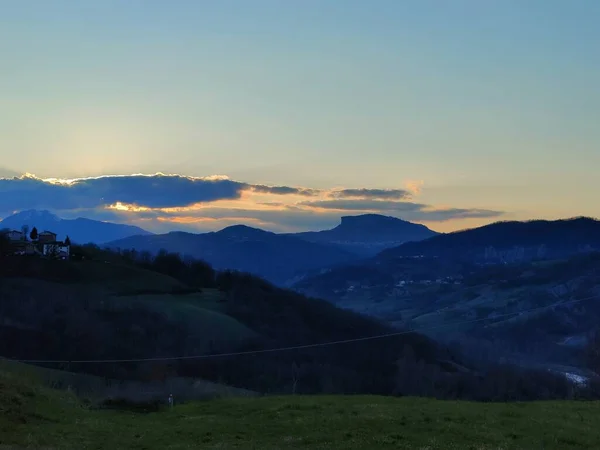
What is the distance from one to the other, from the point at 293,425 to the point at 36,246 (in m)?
172

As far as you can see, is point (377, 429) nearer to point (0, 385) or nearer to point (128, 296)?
point (0, 385)

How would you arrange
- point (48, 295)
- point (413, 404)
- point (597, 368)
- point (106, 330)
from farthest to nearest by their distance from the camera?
point (48, 295), point (106, 330), point (597, 368), point (413, 404)

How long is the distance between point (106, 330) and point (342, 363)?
5433 cm

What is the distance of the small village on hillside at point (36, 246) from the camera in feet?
571

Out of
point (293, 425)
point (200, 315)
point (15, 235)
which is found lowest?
point (200, 315)

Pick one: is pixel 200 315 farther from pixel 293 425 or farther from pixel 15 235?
pixel 293 425

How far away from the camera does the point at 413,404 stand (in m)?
33.9

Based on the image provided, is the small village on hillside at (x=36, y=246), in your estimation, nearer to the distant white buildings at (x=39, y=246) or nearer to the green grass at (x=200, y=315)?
the distant white buildings at (x=39, y=246)

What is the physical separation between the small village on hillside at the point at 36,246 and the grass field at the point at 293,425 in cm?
15416

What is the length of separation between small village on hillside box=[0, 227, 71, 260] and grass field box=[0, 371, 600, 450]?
15416 cm

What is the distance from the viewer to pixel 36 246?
591 feet

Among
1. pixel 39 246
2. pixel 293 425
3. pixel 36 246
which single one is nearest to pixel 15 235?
pixel 39 246

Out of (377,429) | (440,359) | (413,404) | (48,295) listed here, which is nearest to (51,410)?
(377,429)

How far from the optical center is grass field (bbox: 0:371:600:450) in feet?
76.5
